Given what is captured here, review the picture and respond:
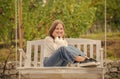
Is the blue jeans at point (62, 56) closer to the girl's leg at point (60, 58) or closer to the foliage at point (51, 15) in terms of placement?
the girl's leg at point (60, 58)

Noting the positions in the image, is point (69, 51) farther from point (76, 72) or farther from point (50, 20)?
point (50, 20)

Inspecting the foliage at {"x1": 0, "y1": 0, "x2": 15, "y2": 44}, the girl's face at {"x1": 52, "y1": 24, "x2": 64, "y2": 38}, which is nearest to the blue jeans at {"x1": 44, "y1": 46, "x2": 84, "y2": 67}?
the girl's face at {"x1": 52, "y1": 24, "x2": 64, "y2": 38}

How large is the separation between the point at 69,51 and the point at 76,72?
1.19 feet

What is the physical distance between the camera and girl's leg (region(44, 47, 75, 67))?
507cm

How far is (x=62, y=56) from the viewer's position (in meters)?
5.14

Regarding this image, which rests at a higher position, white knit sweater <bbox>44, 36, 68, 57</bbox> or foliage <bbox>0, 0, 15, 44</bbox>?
foliage <bbox>0, 0, 15, 44</bbox>

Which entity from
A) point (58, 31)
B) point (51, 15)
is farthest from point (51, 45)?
point (51, 15)

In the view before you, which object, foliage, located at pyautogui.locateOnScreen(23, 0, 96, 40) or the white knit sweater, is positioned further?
foliage, located at pyautogui.locateOnScreen(23, 0, 96, 40)

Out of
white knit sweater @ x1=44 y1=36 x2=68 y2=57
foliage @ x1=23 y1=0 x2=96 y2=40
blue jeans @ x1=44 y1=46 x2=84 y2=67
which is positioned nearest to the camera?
blue jeans @ x1=44 y1=46 x2=84 y2=67

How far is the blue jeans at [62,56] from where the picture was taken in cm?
505

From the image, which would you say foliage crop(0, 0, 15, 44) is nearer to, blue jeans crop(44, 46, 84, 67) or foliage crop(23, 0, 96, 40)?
foliage crop(23, 0, 96, 40)

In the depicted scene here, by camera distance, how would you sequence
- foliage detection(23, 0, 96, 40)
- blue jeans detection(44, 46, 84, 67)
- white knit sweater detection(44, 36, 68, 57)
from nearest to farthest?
blue jeans detection(44, 46, 84, 67), white knit sweater detection(44, 36, 68, 57), foliage detection(23, 0, 96, 40)

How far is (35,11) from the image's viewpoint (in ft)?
25.4

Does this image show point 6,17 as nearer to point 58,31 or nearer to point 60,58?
point 58,31
